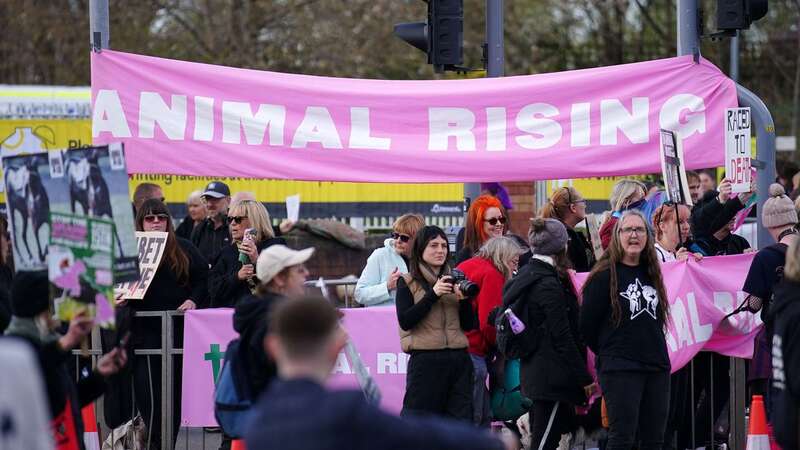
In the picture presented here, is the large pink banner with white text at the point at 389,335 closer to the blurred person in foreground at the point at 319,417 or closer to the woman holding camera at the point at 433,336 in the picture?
the woman holding camera at the point at 433,336

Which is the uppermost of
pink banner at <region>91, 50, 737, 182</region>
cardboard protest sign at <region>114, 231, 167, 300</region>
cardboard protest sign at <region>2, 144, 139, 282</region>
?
pink banner at <region>91, 50, 737, 182</region>

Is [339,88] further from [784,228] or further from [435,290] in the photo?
[784,228]

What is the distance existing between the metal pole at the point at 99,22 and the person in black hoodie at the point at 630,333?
145 inches

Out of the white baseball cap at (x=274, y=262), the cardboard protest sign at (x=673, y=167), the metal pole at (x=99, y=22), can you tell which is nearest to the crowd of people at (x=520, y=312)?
the white baseball cap at (x=274, y=262)

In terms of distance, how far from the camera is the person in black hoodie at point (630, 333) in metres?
8.60

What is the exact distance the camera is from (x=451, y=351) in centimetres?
900

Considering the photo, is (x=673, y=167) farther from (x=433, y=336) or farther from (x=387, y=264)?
(x=387, y=264)

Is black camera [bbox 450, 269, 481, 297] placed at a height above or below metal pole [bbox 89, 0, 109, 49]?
below

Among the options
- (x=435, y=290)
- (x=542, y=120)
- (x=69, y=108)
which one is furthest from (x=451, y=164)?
(x=69, y=108)

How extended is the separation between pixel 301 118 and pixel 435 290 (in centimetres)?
181

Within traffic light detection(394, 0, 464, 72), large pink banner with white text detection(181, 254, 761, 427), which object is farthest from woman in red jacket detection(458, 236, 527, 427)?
traffic light detection(394, 0, 464, 72)

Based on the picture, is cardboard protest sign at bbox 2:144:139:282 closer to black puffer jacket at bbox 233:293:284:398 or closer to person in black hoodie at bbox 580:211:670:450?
black puffer jacket at bbox 233:293:284:398

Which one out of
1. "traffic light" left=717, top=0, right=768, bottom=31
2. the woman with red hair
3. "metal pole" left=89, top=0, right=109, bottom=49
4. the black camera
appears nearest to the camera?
the black camera

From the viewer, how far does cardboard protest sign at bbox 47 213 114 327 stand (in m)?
6.37
